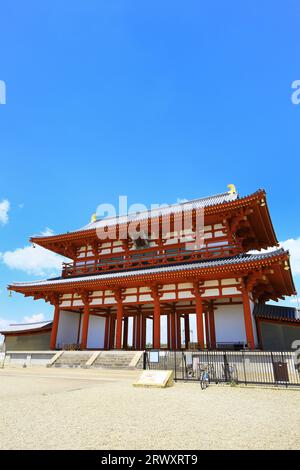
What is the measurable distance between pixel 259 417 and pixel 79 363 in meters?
13.8

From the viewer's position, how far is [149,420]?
225 inches

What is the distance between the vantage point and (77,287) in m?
20.1

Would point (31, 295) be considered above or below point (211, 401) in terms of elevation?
above

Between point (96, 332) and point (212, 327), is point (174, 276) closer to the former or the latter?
point (212, 327)

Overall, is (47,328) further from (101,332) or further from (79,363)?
(79,363)

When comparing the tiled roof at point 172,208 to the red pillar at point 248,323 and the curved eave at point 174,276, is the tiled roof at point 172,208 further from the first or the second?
the red pillar at point 248,323

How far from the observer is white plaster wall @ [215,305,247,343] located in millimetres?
18125

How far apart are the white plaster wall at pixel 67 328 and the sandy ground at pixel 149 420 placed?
13836 millimetres

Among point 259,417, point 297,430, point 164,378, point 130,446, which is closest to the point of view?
point 130,446

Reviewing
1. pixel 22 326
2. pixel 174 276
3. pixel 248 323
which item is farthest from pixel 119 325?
pixel 22 326

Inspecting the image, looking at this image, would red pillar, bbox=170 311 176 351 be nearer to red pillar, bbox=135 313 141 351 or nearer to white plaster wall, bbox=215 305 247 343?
red pillar, bbox=135 313 141 351

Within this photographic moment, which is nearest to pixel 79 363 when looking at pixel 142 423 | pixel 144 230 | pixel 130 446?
pixel 144 230

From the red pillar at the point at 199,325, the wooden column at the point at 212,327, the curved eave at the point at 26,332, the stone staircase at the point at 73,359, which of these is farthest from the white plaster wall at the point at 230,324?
Answer: the curved eave at the point at 26,332

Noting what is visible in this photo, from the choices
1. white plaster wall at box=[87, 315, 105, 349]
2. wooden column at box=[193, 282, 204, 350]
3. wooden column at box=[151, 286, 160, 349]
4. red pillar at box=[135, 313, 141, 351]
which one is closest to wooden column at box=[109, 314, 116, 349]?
white plaster wall at box=[87, 315, 105, 349]
